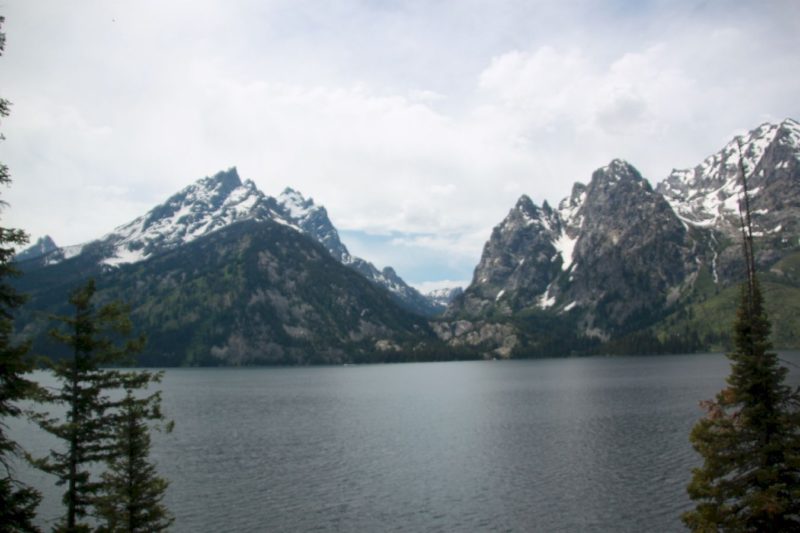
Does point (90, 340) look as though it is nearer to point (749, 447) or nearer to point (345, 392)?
point (749, 447)

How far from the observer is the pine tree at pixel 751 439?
27.5 meters

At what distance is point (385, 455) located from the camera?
86.0m

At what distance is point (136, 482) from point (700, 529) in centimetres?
3199

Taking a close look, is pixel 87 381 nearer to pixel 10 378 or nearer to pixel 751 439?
pixel 10 378

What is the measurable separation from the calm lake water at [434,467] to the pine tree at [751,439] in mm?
24857

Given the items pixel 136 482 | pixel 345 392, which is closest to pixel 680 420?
pixel 136 482

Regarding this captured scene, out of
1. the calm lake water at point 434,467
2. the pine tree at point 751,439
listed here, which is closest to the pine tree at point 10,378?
the calm lake water at point 434,467

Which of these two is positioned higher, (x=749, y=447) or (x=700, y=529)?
(x=749, y=447)

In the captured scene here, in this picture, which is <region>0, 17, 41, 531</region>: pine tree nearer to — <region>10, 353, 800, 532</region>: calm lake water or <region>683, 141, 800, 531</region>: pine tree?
<region>10, 353, 800, 532</region>: calm lake water

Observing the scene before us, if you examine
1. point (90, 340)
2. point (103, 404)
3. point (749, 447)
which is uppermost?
point (90, 340)

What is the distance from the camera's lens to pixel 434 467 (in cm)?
7706

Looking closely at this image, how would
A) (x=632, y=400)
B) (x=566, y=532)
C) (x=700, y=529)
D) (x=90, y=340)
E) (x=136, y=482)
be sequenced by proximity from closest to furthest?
→ (x=700, y=529) → (x=90, y=340) → (x=136, y=482) → (x=566, y=532) → (x=632, y=400)

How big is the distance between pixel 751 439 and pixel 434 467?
175 ft

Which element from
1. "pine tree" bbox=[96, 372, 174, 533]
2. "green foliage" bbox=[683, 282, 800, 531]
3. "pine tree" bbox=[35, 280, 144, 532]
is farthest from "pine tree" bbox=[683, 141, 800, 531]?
"pine tree" bbox=[35, 280, 144, 532]
